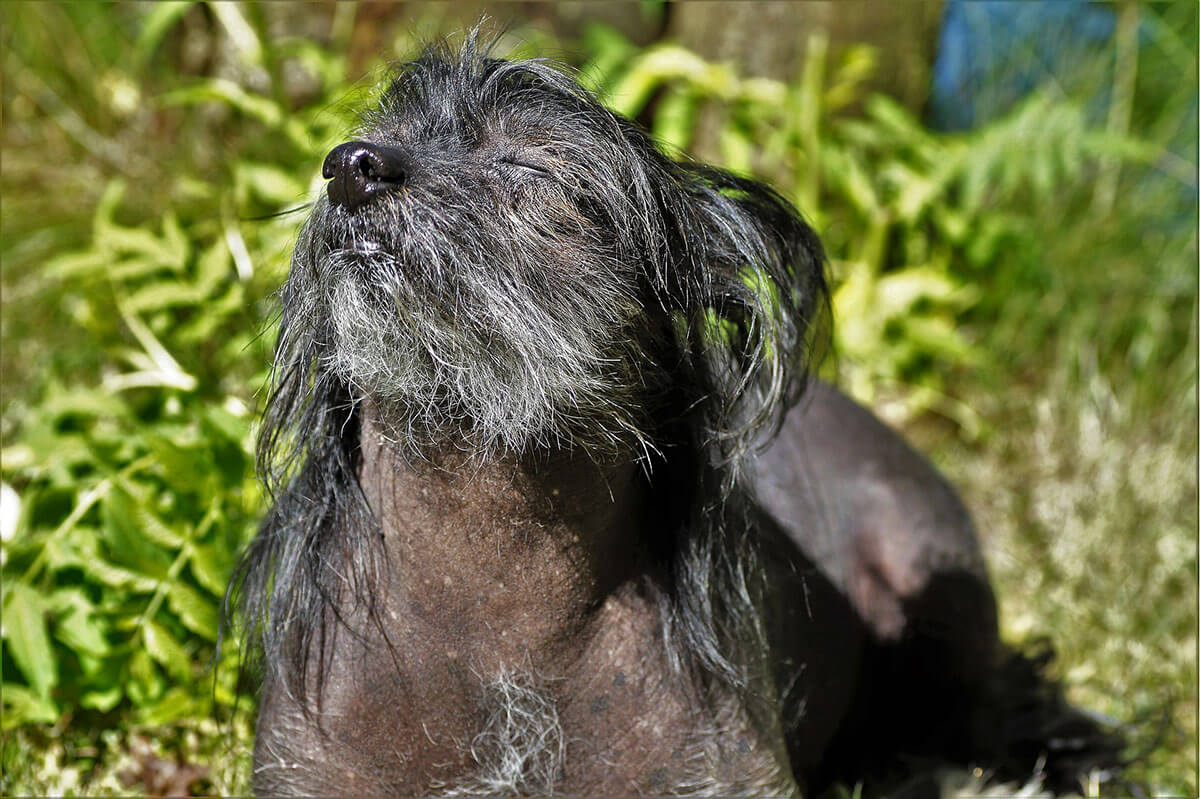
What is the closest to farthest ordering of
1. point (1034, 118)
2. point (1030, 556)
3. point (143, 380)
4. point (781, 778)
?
point (781, 778)
point (143, 380)
point (1030, 556)
point (1034, 118)

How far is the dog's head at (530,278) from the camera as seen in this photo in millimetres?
1630

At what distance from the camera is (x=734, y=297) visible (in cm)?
193

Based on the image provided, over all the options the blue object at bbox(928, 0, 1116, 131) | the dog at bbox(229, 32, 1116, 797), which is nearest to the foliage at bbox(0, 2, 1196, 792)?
the blue object at bbox(928, 0, 1116, 131)

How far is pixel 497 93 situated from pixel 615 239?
291 mm

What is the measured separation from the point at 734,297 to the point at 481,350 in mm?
472

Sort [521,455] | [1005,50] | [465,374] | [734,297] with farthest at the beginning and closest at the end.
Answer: [1005,50]
[734,297]
[521,455]
[465,374]

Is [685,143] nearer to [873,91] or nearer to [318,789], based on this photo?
[873,91]

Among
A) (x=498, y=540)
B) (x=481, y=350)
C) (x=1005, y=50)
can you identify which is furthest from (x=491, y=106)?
(x=1005, y=50)

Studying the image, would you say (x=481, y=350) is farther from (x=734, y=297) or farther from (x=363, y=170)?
(x=734, y=297)

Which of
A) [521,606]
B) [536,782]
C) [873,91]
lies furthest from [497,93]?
[873,91]

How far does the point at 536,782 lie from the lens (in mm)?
1948

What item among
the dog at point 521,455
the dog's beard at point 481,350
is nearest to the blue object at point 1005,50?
the dog at point 521,455

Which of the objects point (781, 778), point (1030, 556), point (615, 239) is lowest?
point (1030, 556)

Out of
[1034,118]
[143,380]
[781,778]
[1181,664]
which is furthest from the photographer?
[1034,118]
